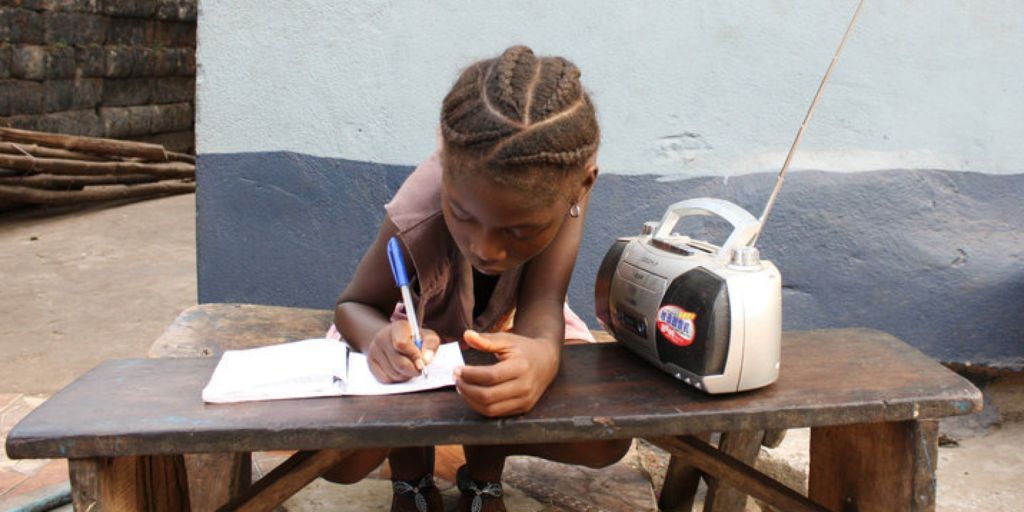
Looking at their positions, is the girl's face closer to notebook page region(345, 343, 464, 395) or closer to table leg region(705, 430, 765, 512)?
notebook page region(345, 343, 464, 395)

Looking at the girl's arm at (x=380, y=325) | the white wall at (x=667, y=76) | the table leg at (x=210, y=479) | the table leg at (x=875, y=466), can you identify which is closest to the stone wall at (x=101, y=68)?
the white wall at (x=667, y=76)

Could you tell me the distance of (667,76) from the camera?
3.22 meters

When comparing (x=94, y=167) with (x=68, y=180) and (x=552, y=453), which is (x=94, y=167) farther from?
(x=552, y=453)

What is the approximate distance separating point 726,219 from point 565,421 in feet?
1.46

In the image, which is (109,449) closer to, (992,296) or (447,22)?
(447,22)

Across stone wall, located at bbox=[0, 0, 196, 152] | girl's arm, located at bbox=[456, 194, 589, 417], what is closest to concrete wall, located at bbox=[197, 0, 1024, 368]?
girl's arm, located at bbox=[456, 194, 589, 417]

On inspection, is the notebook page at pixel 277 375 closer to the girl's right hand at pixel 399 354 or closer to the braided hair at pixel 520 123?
the girl's right hand at pixel 399 354

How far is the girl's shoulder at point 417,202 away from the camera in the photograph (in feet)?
6.55

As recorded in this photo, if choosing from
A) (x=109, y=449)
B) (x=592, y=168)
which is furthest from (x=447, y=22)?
(x=109, y=449)

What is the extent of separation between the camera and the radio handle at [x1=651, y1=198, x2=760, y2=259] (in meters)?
1.73

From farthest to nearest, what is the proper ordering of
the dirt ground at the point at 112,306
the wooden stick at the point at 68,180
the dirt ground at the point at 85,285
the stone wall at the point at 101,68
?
the stone wall at the point at 101,68
the wooden stick at the point at 68,180
the dirt ground at the point at 85,285
the dirt ground at the point at 112,306

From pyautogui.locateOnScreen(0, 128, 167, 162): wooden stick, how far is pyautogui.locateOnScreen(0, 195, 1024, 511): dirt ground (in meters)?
0.40

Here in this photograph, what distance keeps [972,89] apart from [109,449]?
2.80m

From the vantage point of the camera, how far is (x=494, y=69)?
173cm
